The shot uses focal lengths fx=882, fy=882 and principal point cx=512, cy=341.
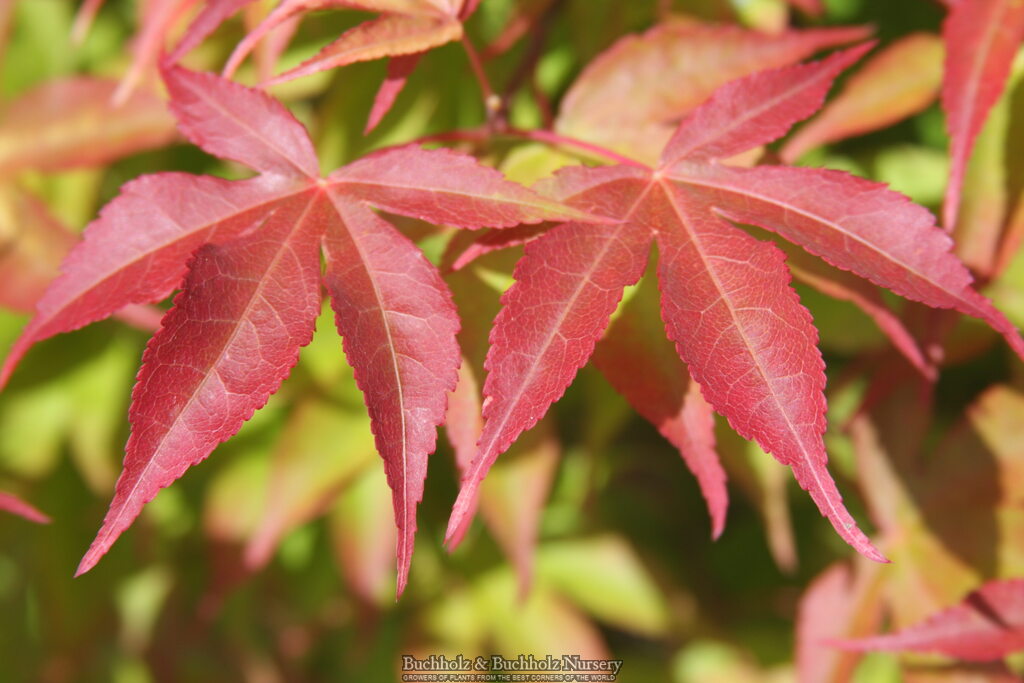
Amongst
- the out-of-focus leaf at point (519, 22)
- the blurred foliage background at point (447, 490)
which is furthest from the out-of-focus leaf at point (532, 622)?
the out-of-focus leaf at point (519, 22)

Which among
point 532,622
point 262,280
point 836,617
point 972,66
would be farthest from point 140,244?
point 532,622

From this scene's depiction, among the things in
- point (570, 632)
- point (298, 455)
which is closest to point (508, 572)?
point (570, 632)

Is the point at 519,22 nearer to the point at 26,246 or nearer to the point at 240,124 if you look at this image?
the point at 240,124

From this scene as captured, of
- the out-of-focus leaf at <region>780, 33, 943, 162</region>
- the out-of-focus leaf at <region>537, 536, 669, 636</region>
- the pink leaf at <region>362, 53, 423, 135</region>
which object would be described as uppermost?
the pink leaf at <region>362, 53, 423, 135</region>

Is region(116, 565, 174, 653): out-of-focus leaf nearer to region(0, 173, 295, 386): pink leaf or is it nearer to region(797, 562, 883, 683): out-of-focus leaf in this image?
region(0, 173, 295, 386): pink leaf

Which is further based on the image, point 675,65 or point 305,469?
point 305,469

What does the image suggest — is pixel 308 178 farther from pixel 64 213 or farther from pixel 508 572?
pixel 508 572

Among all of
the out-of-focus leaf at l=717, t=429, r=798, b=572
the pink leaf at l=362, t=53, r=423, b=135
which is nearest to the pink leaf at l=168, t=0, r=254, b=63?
the pink leaf at l=362, t=53, r=423, b=135
